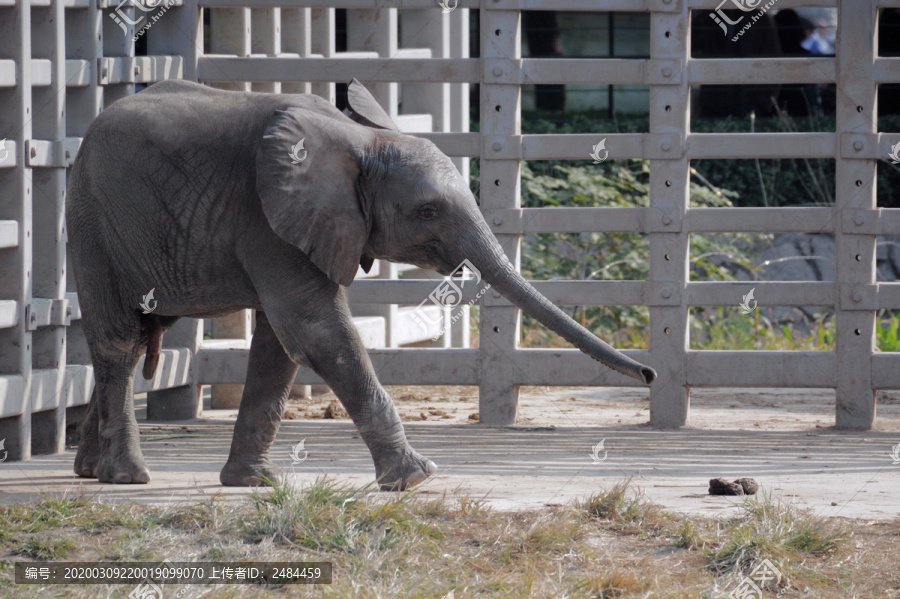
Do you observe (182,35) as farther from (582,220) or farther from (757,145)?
(757,145)

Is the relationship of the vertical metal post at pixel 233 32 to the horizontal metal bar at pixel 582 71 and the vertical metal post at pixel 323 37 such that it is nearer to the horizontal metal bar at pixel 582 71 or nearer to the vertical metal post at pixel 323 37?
the vertical metal post at pixel 323 37

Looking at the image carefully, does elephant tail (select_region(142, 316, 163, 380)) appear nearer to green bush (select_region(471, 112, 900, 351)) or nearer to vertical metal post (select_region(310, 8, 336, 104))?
vertical metal post (select_region(310, 8, 336, 104))

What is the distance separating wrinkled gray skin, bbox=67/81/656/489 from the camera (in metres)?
5.41

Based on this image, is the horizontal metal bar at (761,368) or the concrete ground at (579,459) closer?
the concrete ground at (579,459)

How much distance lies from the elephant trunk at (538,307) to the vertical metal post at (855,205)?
2.94 metres

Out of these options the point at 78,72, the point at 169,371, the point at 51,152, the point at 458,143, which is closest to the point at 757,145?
the point at 458,143

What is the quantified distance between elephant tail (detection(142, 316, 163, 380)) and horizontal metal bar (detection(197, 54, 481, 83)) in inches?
91.2

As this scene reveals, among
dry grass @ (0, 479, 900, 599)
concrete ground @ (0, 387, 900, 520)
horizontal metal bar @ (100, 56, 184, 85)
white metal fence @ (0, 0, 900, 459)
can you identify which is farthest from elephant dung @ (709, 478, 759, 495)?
horizontal metal bar @ (100, 56, 184, 85)

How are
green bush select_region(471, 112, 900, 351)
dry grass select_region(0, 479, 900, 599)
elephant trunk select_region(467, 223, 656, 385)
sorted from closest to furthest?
dry grass select_region(0, 479, 900, 599)
elephant trunk select_region(467, 223, 656, 385)
green bush select_region(471, 112, 900, 351)

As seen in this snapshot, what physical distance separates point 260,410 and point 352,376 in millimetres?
682

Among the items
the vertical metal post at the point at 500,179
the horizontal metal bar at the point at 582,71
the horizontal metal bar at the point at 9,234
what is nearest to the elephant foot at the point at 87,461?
the horizontal metal bar at the point at 9,234

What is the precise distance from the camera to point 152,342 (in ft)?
20.7

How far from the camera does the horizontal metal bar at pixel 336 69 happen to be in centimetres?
796

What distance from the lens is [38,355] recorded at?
6.88 meters
